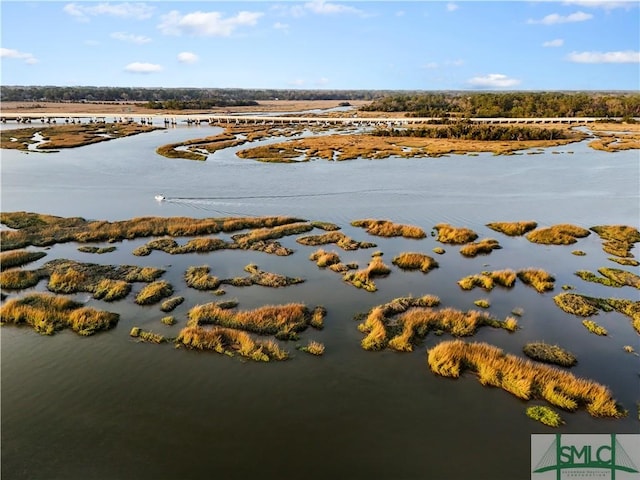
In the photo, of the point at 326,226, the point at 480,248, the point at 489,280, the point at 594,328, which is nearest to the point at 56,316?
the point at 326,226

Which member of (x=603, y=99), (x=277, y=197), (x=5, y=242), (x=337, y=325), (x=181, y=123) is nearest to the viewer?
(x=337, y=325)

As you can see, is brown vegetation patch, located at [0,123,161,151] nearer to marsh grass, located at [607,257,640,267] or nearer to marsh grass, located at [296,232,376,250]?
marsh grass, located at [296,232,376,250]

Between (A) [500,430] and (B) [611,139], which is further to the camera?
(B) [611,139]

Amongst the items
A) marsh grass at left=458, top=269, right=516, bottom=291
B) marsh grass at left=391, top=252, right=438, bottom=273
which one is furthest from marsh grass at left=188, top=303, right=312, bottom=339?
marsh grass at left=458, top=269, right=516, bottom=291

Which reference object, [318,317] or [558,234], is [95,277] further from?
[558,234]

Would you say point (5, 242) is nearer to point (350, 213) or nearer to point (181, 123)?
point (350, 213)

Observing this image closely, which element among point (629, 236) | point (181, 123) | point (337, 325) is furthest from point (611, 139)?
point (181, 123)
